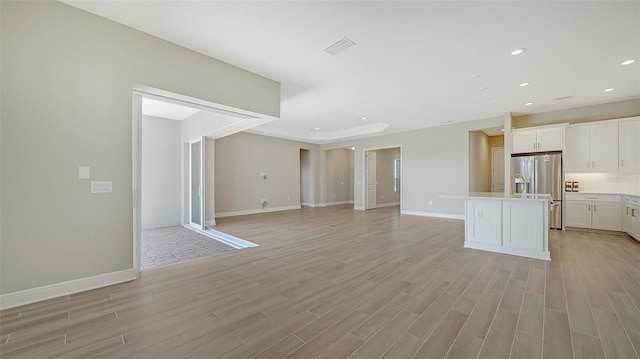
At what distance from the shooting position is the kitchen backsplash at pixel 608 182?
524cm

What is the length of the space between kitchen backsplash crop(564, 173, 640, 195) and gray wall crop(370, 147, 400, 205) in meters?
5.88

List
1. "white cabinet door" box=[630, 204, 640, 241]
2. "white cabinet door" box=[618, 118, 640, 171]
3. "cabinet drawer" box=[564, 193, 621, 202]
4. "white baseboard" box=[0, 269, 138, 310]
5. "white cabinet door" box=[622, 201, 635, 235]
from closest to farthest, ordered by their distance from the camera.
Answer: "white baseboard" box=[0, 269, 138, 310], "white cabinet door" box=[630, 204, 640, 241], "white cabinet door" box=[622, 201, 635, 235], "white cabinet door" box=[618, 118, 640, 171], "cabinet drawer" box=[564, 193, 621, 202]

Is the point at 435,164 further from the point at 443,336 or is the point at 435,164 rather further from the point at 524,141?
the point at 443,336

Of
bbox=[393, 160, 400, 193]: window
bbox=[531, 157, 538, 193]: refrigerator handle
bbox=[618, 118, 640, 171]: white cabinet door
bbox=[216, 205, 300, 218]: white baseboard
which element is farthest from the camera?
bbox=[393, 160, 400, 193]: window

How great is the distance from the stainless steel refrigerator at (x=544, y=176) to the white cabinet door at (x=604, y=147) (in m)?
0.62

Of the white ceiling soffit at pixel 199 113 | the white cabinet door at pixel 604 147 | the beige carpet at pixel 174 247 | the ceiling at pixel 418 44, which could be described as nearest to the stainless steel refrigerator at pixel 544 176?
the white cabinet door at pixel 604 147

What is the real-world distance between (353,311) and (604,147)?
6.82 metres

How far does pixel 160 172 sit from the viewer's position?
630cm

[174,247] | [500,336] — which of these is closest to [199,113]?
[174,247]

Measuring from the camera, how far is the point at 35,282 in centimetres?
238

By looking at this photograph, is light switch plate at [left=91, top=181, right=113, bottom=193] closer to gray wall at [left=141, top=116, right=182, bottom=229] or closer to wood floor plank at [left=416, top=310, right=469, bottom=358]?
wood floor plank at [left=416, top=310, right=469, bottom=358]

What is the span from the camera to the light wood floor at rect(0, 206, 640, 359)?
1.70 m

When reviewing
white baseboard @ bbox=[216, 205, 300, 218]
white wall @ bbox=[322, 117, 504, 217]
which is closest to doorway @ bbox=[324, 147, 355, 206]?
white baseboard @ bbox=[216, 205, 300, 218]

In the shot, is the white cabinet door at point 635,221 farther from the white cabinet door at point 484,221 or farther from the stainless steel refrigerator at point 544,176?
the white cabinet door at point 484,221
